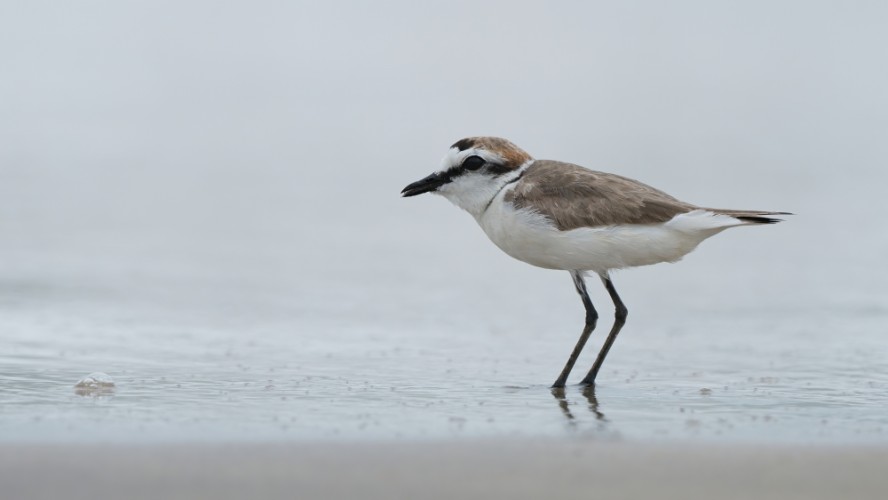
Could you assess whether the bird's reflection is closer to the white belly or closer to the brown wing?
the white belly

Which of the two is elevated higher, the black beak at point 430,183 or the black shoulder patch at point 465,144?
the black shoulder patch at point 465,144

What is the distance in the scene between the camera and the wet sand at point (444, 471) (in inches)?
204

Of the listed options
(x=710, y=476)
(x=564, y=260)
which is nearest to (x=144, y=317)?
(x=564, y=260)

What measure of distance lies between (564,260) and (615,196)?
0.49 metres

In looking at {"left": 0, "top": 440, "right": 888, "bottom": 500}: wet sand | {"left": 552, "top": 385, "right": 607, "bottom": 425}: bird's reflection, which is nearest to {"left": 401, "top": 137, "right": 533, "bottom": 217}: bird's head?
{"left": 552, "top": 385, "right": 607, "bottom": 425}: bird's reflection

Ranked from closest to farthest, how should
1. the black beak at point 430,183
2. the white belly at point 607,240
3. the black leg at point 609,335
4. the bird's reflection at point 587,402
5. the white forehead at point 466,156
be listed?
the bird's reflection at point 587,402 → the white belly at point 607,240 → the black leg at point 609,335 → the white forehead at point 466,156 → the black beak at point 430,183

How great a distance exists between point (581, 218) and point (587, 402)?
3.97 feet

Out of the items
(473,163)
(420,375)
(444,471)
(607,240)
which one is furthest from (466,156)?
(444,471)

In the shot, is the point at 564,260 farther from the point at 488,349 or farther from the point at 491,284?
the point at 491,284

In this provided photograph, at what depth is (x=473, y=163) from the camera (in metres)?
8.26

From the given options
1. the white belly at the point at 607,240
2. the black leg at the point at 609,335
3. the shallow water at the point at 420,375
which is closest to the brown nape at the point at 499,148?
the white belly at the point at 607,240

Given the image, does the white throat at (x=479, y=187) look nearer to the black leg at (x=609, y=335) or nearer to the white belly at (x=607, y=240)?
the white belly at (x=607, y=240)

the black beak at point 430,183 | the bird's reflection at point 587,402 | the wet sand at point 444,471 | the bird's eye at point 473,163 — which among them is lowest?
the wet sand at point 444,471

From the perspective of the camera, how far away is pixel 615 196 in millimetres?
7887
